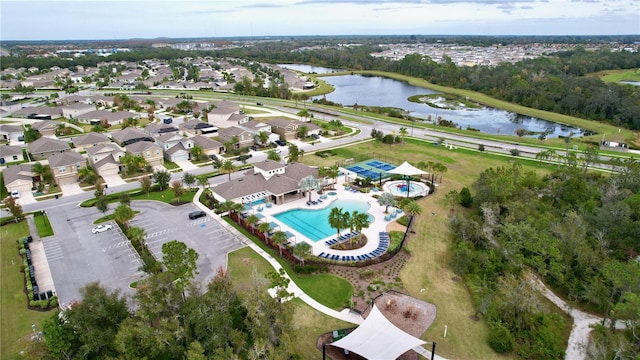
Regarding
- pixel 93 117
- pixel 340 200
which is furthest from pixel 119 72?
pixel 340 200

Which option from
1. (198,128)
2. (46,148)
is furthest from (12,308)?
(198,128)

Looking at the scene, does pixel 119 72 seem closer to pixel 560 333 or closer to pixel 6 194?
pixel 6 194

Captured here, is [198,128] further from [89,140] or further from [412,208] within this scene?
[412,208]

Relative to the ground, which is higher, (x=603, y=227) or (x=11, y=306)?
(x=603, y=227)

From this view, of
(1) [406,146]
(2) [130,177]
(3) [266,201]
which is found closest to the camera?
(3) [266,201]

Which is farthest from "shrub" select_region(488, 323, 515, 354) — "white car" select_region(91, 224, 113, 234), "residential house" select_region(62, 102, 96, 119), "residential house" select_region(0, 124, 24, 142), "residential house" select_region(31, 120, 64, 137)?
"residential house" select_region(62, 102, 96, 119)

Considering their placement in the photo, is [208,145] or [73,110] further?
[73,110]
